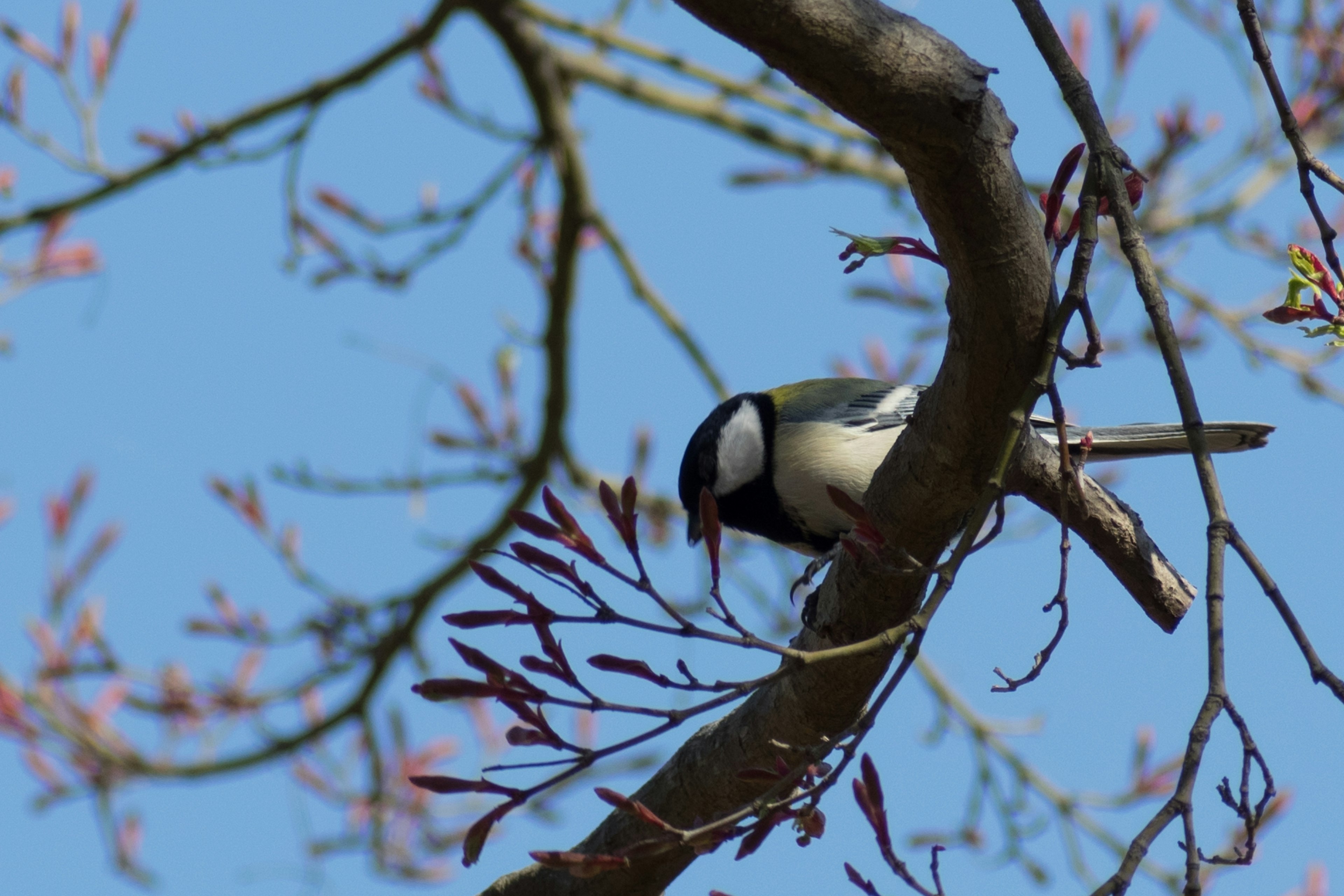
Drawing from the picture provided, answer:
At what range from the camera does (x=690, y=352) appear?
5.07 metres

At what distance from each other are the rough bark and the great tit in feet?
2.95

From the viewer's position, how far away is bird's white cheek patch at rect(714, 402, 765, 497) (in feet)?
13.6

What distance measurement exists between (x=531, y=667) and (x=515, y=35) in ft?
11.9

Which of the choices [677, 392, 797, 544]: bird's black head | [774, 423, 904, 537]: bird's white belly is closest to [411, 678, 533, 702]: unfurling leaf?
[774, 423, 904, 537]: bird's white belly

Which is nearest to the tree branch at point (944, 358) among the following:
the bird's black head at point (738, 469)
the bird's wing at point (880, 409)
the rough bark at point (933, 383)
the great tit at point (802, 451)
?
the rough bark at point (933, 383)

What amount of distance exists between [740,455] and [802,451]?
0.49m

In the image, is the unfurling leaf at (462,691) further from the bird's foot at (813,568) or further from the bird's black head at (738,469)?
the bird's black head at (738,469)

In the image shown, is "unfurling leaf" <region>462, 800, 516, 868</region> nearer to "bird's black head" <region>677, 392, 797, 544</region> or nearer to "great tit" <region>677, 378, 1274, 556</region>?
"great tit" <region>677, 378, 1274, 556</region>

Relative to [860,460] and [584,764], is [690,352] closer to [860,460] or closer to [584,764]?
[860,460]

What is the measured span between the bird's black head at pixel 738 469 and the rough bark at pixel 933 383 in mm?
1415

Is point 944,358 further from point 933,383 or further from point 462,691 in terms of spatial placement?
point 462,691

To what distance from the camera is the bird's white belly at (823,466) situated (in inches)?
143

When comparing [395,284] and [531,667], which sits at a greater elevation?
[395,284]

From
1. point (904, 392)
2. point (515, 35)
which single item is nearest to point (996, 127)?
point (904, 392)
